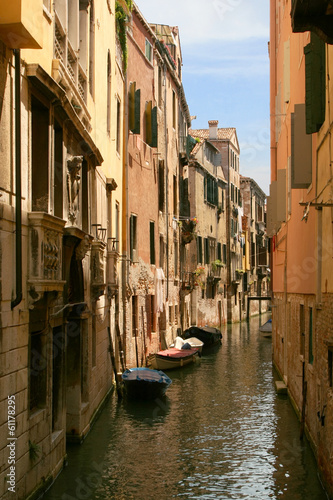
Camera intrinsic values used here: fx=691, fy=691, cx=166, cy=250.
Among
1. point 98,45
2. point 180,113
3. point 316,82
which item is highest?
point 180,113

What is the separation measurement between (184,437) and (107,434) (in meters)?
1.50

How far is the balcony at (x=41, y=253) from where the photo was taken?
777 centimetres

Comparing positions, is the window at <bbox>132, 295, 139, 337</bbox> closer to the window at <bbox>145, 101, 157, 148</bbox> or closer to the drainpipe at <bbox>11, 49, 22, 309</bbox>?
the window at <bbox>145, 101, 157, 148</bbox>

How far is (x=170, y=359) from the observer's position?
74.8 feet

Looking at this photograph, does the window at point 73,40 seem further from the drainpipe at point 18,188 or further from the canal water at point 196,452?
the canal water at point 196,452

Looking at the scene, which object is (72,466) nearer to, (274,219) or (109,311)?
(109,311)

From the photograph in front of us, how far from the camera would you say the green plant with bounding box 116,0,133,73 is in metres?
18.2

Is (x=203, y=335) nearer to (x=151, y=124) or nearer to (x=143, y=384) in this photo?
(x=151, y=124)

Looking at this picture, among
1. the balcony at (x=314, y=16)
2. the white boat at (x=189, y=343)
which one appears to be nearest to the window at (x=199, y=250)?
the white boat at (x=189, y=343)

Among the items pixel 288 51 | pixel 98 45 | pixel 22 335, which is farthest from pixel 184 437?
pixel 288 51

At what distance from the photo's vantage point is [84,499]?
9250 mm

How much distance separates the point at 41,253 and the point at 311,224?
216 inches

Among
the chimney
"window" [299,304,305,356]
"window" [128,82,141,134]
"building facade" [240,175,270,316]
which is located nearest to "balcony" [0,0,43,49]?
"window" [299,304,305,356]

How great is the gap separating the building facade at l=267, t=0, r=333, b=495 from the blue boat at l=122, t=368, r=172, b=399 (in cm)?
316
